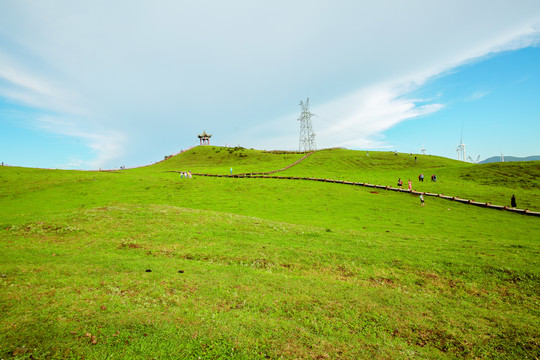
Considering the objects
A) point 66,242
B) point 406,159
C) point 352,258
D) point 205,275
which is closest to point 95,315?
point 205,275

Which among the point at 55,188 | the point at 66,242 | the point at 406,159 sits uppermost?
the point at 406,159

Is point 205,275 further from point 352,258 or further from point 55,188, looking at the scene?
point 55,188

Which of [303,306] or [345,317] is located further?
[303,306]

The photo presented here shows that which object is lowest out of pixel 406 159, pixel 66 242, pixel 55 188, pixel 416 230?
pixel 416 230

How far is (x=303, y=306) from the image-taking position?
379 inches

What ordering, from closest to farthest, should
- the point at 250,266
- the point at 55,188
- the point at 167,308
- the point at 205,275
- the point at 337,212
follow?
the point at 167,308 < the point at 205,275 < the point at 250,266 < the point at 337,212 < the point at 55,188

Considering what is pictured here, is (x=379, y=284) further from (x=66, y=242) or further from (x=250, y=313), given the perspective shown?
(x=66, y=242)

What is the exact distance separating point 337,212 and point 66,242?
3117 cm

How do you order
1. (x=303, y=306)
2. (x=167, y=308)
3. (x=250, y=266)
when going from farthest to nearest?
1. (x=250, y=266)
2. (x=303, y=306)
3. (x=167, y=308)

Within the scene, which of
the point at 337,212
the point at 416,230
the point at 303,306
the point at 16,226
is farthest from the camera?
the point at 337,212

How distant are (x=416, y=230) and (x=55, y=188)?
62800 mm

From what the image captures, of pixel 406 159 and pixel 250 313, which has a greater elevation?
pixel 406 159

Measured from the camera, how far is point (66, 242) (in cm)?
1562

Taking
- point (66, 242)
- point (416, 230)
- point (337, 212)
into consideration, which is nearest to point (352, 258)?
point (416, 230)
